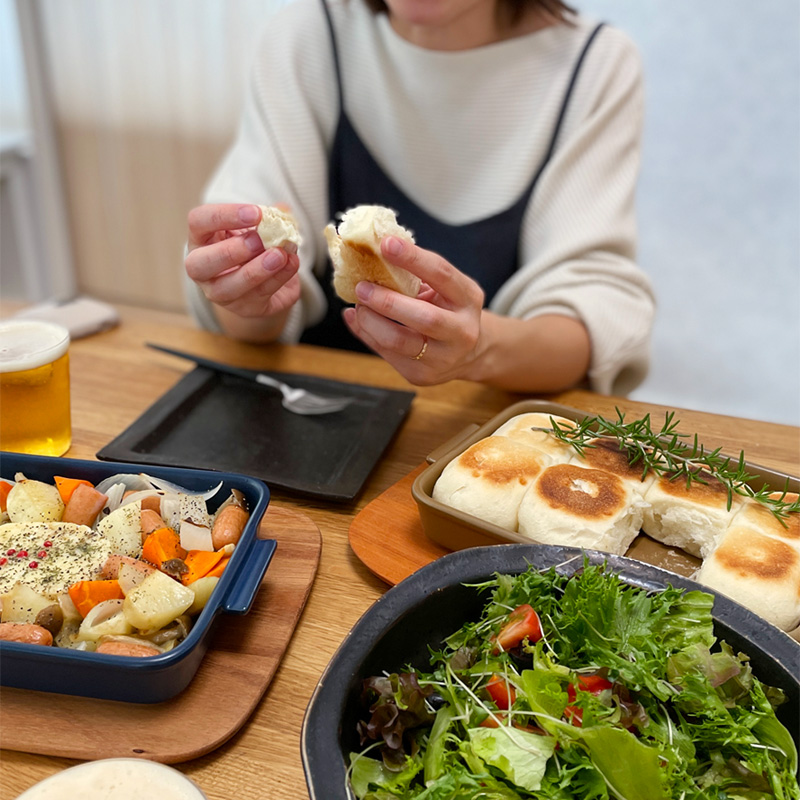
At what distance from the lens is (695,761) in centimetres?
68

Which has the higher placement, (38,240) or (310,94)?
(310,94)

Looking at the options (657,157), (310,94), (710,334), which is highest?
(310,94)

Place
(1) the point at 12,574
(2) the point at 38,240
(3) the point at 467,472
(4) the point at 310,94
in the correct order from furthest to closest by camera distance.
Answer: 1. (2) the point at 38,240
2. (4) the point at 310,94
3. (3) the point at 467,472
4. (1) the point at 12,574

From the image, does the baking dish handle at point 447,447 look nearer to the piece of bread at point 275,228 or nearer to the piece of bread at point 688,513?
the piece of bread at point 688,513

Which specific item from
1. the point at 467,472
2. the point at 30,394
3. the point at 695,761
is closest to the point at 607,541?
the point at 467,472

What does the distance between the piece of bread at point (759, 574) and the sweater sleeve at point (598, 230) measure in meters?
0.79

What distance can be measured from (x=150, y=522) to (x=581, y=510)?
538 millimetres

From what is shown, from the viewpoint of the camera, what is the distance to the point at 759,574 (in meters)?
0.87

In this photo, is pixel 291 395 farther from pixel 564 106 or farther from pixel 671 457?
pixel 564 106

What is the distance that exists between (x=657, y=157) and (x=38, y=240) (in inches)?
133

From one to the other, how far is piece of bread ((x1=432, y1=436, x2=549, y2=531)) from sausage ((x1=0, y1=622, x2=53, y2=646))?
0.49 m

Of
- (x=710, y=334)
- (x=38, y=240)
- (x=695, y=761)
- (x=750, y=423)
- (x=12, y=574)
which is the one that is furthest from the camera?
(x=38, y=240)

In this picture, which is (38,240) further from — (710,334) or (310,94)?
(710,334)

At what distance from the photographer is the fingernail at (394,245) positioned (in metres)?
1.02
